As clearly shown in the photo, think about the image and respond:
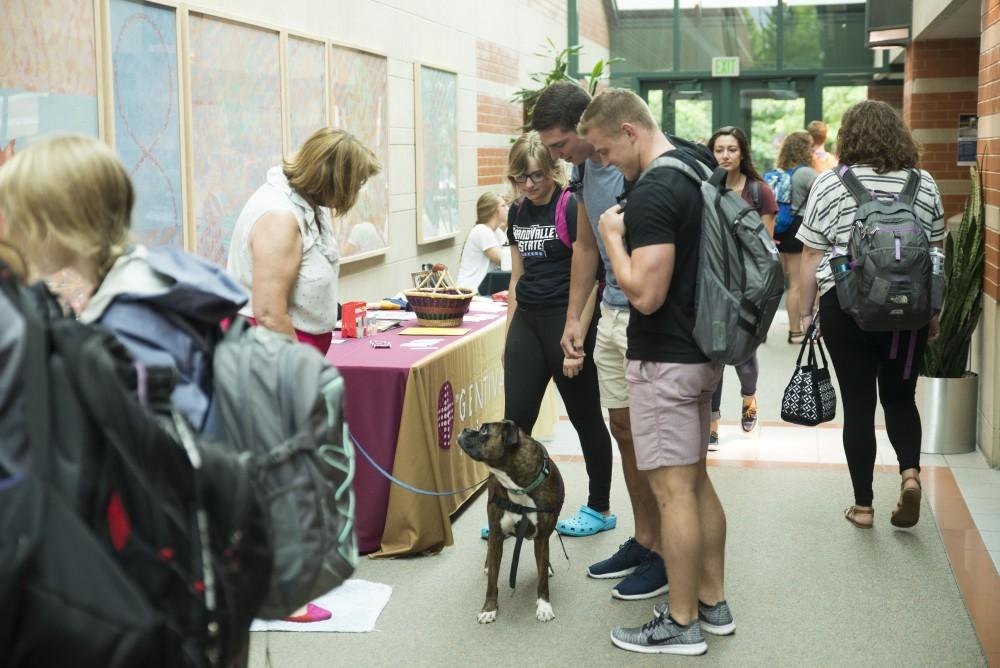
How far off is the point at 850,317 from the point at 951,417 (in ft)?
6.09

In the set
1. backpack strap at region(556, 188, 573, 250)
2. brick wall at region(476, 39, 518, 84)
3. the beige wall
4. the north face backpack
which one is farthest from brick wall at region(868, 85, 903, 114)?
backpack strap at region(556, 188, 573, 250)

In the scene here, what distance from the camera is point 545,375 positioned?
4.21 m

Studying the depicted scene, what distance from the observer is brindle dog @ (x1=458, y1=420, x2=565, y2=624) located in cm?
354

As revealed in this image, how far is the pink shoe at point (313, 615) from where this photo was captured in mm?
3523

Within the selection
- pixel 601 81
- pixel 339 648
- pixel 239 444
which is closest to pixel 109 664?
pixel 239 444

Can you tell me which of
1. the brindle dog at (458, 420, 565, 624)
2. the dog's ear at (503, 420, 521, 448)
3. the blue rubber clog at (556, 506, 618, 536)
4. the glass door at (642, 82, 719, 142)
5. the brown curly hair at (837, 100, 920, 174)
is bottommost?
the blue rubber clog at (556, 506, 618, 536)

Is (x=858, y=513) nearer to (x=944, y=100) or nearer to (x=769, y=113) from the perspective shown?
(x=944, y=100)

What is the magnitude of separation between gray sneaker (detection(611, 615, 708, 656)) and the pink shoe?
2.95 ft

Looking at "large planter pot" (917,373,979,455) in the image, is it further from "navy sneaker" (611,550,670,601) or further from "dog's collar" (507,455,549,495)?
"dog's collar" (507,455,549,495)

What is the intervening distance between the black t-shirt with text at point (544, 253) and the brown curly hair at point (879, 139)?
107 cm

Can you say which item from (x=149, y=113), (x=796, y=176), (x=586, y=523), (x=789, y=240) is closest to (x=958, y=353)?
(x=586, y=523)

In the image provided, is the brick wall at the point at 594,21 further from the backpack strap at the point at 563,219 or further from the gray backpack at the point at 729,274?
the gray backpack at the point at 729,274

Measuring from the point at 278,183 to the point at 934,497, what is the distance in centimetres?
314

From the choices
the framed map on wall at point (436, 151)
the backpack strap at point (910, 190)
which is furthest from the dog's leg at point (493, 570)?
the framed map on wall at point (436, 151)
